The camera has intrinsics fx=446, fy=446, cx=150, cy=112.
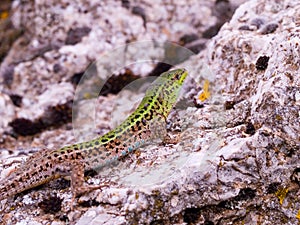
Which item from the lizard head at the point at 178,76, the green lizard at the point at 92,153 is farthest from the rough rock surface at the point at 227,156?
the lizard head at the point at 178,76

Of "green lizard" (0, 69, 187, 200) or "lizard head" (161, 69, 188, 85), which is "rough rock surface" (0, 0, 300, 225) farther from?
"lizard head" (161, 69, 188, 85)

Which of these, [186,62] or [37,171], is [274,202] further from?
[186,62]

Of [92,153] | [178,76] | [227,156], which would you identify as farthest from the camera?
[178,76]

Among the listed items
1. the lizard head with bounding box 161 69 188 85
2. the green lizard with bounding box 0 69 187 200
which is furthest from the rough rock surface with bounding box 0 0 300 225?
the lizard head with bounding box 161 69 188 85

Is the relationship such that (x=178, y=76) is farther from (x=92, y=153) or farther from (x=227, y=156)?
(x=227, y=156)

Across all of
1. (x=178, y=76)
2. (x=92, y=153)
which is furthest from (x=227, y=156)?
(x=178, y=76)

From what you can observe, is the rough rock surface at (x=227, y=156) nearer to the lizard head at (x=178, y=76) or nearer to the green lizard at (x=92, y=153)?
the green lizard at (x=92, y=153)

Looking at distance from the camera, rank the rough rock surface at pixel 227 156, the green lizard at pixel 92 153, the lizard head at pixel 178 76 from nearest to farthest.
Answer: the rough rock surface at pixel 227 156 → the green lizard at pixel 92 153 → the lizard head at pixel 178 76

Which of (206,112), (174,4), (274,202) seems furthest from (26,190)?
(174,4)
